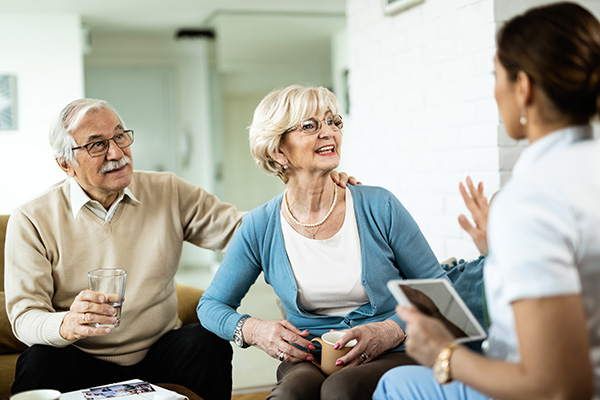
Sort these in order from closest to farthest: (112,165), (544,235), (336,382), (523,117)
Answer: (544,235)
(523,117)
(336,382)
(112,165)

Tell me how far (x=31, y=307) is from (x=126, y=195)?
49 centimetres

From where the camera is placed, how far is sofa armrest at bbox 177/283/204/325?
7.61ft

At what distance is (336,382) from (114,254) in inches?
37.3

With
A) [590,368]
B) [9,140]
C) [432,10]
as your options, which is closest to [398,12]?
[432,10]

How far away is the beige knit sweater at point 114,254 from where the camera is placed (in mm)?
1955

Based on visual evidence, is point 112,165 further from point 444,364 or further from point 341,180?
point 444,364

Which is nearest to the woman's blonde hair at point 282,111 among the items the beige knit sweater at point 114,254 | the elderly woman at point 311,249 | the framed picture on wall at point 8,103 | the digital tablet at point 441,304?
the elderly woman at point 311,249

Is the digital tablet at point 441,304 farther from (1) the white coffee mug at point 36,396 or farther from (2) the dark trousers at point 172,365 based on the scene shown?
(2) the dark trousers at point 172,365

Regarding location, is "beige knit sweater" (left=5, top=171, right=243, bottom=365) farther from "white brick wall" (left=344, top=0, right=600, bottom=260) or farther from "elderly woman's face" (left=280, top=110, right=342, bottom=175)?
"white brick wall" (left=344, top=0, right=600, bottom=260)

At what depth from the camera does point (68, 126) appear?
2.06 m

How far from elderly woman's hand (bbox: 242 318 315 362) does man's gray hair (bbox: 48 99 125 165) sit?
2.85 feet

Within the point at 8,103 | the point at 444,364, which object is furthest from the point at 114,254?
the point at 8,103

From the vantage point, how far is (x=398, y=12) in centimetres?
298

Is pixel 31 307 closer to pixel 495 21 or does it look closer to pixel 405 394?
pixel 405 394
